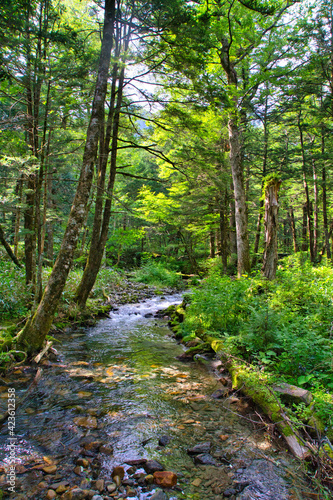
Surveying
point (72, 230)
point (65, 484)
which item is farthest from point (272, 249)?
point (65, 484)

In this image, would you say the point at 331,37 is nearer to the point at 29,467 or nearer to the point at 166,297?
the point at 166,297

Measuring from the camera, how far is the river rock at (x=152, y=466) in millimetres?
2619

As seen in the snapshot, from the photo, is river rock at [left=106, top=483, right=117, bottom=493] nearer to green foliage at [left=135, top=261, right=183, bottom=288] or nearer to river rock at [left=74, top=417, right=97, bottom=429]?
river rock at [left=74, top=417, right=97, bottom=429]

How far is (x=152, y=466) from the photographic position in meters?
2.65

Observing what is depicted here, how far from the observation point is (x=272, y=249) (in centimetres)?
814

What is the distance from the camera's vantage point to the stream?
2396 mm

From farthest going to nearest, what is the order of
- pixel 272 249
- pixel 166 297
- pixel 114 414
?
pixel 166 297 → pixel 272 249 → pixel 114 414

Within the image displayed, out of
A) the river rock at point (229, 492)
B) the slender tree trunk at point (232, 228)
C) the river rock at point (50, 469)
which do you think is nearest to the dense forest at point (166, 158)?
the river rock at point (229, 492)

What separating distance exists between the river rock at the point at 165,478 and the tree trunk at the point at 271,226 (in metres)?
6.65

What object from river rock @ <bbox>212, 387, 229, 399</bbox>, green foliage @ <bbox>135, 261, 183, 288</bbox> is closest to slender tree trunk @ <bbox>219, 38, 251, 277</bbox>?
river rock @ <bbox>212, 387, 229, 399</bbox>

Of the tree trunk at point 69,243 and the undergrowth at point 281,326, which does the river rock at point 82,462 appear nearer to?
the undergrowth at point 281,326

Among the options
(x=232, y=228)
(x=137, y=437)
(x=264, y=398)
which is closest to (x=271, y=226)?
(x=264, y=398)

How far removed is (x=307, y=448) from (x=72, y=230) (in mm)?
5112

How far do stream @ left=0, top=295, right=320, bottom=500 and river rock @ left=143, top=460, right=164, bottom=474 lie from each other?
25mm
